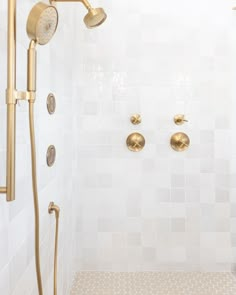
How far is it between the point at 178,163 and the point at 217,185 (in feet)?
0.87

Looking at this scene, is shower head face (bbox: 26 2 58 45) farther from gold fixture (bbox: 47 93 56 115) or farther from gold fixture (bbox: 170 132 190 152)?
gold fixture (bbox: 170 132 190 152)

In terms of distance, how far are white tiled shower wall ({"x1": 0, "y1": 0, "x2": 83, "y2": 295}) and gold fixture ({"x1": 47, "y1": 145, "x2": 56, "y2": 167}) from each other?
0.08ft

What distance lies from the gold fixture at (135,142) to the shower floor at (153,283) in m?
0.73

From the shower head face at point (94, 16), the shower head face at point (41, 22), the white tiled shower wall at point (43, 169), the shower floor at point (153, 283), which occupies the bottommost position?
the shower floor at point (153, 283)

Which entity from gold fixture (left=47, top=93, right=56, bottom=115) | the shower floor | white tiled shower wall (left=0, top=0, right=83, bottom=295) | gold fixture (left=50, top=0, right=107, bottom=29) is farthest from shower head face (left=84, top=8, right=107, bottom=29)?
the shower floor

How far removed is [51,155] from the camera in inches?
50.4

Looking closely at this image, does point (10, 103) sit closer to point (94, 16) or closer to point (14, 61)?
point (14, 61)

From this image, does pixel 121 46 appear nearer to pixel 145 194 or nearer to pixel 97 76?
pixel 97 76

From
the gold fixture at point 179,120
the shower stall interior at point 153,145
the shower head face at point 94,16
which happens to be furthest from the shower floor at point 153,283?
the shower head face at point 94,16

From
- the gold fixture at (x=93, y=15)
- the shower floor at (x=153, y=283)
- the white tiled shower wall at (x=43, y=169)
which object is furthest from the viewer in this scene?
the shower floor at (x=153, y=283)

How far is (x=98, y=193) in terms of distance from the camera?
1.80m

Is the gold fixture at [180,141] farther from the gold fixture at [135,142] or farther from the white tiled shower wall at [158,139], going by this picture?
the gold fixture at [135,142]

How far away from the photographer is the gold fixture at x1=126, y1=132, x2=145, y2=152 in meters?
1.75

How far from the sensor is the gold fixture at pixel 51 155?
1244mm
